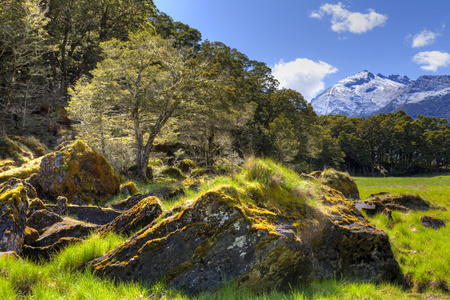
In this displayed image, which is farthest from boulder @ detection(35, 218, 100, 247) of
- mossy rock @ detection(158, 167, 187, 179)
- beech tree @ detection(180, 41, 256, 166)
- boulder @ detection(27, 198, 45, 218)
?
mossy rock @ detection(158, 167, 187, 179)

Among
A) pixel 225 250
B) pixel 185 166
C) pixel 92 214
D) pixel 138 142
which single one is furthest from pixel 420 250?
pixel 138 142

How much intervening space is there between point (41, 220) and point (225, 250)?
14.7ft

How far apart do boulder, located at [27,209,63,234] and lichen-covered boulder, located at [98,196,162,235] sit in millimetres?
1184

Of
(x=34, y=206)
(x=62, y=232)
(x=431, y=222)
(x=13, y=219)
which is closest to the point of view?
(x=13, y=219)

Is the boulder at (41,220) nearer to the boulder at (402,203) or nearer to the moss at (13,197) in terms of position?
the moss at (13,197)

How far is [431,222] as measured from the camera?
806 cm

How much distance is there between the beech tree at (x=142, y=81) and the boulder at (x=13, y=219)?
12.8 m

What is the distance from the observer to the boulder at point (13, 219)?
11.6 ft

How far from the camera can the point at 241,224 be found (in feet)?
11.7

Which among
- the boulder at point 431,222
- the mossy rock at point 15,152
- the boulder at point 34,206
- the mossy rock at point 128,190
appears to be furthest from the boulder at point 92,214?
the boulder at point 431,222

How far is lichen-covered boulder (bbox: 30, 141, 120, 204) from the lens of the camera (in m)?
8.17

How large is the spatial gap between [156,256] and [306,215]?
3039 millimetres

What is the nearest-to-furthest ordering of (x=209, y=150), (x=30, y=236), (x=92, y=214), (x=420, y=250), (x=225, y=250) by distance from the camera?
1. (x=225, y=250)
2. (x=30, y=236)
3. (x=420, y=250)
4. (x=92, y=214)
5. (x=209, y=150)

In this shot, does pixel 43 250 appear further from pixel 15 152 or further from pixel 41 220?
pixel 15 152
